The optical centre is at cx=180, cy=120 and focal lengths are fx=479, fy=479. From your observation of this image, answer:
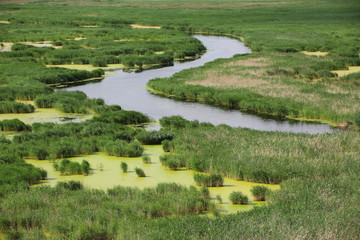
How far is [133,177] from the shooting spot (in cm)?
1585

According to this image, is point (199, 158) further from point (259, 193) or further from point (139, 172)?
point (259, 193)

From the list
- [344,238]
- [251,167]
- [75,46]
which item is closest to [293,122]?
[251,167]

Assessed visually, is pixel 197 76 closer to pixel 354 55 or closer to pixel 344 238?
pixel 354 55

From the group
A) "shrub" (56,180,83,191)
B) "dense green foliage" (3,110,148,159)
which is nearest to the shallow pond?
"dense green foliage" (3,110,148,159)

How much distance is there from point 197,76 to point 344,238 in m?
27.3

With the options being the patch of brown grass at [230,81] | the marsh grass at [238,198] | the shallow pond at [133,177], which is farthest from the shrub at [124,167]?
the patch of brown grass at [230,81]

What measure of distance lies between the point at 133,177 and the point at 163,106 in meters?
13.7

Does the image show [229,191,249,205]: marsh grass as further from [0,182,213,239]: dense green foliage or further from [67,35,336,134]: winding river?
[67,35,336,134]: winding river

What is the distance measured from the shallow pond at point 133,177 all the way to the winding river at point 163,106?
822 centimetres

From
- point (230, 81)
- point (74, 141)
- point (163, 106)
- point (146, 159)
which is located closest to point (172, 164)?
point (146, 159)

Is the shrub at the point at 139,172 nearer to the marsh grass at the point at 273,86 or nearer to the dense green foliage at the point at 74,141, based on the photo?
the dense green foliage at the point at 74,141

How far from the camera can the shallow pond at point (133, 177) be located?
568 inches

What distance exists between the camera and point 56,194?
1316cm

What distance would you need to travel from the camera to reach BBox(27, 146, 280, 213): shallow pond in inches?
568
